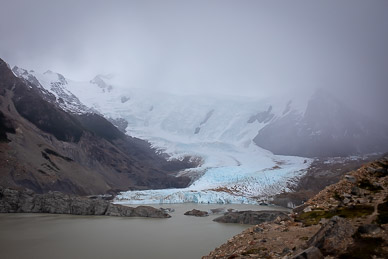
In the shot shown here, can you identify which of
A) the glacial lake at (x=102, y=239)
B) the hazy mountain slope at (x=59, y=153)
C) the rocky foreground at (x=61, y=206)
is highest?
the hazy mountain slope at (x=59, y=153)

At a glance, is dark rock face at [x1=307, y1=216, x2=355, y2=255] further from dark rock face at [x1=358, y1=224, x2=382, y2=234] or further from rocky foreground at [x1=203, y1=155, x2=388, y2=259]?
dark rock face at [x1=358, y1=224, x2=382, y2=234]

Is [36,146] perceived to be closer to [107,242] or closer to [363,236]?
[107,242]

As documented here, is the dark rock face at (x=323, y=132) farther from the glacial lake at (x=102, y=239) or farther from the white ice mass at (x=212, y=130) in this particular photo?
the glacial lake at (x=102, y=239)

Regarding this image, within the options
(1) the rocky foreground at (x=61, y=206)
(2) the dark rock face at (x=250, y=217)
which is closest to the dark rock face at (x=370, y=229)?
(2) the dark rock face at (x=250, y=217)

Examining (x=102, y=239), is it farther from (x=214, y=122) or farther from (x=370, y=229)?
(x=214, y=122)

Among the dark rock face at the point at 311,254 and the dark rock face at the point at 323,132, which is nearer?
the dark rock face at the point at 311,254

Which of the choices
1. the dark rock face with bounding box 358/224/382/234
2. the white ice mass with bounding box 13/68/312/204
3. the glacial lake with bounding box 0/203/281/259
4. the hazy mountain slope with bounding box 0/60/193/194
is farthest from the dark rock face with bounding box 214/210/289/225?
the white ice mass with bounding box 13/68/312/204
